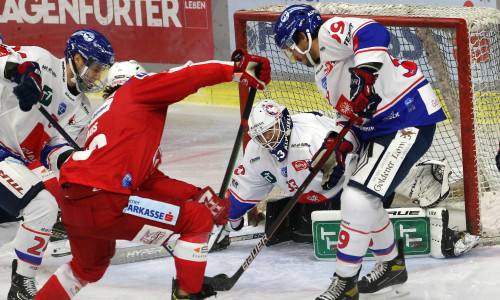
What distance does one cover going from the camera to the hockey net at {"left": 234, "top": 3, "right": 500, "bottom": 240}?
418 centimetres

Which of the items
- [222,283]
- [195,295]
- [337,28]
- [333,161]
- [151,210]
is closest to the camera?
[151,210]

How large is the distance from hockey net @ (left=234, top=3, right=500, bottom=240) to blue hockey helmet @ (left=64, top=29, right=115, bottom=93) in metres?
0.91

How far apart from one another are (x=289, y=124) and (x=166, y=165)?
208cm

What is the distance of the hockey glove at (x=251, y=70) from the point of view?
3.25 metres

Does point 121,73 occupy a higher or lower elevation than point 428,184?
higher

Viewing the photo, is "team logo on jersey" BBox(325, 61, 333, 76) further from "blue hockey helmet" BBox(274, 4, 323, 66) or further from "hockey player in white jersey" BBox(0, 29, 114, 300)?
"hockey player in white jersey" BBox(0, 29, 114, 300)

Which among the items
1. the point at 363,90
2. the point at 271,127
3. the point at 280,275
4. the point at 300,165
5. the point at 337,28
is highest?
the point at 337,28

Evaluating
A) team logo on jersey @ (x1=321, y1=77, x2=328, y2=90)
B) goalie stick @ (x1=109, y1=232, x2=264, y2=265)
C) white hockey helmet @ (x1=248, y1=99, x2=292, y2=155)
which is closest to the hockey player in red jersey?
team logo on jersey @ (x1=321, y1=77, x2=328, y2=90)

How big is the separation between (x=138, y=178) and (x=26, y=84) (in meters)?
0.80

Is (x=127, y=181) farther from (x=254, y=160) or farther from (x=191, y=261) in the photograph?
(x=254, y=160)

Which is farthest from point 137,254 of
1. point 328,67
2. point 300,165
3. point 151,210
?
point 328,67

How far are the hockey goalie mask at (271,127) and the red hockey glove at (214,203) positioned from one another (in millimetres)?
702

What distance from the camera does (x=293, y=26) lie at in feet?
11.4

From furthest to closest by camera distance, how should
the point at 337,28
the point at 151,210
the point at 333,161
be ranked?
the point at 333,161 < the point at 337,28 < the point at 151,210
